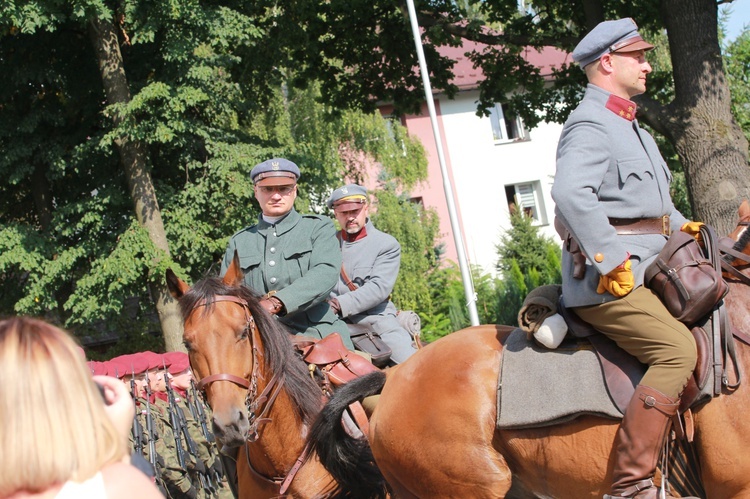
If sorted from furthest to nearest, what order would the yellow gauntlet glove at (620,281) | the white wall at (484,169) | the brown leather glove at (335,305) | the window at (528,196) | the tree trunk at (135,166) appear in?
the window at (528,196) < the white wall at (484,169) < the tree trunk at (135,166) < the brown leather glove at (335,305) < the yellow gauntlet glove at (620,281)

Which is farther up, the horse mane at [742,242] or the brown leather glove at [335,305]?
the horse mane at [742,242]

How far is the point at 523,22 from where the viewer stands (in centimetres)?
1548

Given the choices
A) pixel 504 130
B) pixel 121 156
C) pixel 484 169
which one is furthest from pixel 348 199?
pixel 504 130

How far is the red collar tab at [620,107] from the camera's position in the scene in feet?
13.0

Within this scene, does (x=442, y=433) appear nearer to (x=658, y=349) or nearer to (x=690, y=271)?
(x=658, y=349)

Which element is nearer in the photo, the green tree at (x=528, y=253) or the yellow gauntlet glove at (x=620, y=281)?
the yellow gauntlet glove at (x=620, y=281)

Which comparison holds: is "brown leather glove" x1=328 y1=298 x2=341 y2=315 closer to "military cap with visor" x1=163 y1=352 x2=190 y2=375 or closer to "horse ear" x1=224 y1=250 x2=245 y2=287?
"horse ear" x1=224 y1=250 x2=245 y2=287

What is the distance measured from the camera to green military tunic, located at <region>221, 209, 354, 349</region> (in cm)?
546

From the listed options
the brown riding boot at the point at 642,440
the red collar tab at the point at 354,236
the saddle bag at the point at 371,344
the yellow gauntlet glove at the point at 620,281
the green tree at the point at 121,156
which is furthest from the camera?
the green tree at the point at 121,156

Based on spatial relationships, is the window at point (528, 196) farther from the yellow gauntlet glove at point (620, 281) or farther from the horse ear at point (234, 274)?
the yellow gauntlet glove at point (620, 281)

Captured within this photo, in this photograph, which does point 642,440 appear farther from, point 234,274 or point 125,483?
point 234,274

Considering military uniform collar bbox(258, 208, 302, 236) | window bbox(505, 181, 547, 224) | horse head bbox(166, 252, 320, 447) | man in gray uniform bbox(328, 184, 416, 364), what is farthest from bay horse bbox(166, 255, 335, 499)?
window bbox(505, 181, 547, 224)

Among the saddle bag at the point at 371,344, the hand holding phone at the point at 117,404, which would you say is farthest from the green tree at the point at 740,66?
the hand holding phone at the point at 117,404

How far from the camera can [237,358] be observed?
450 cm
